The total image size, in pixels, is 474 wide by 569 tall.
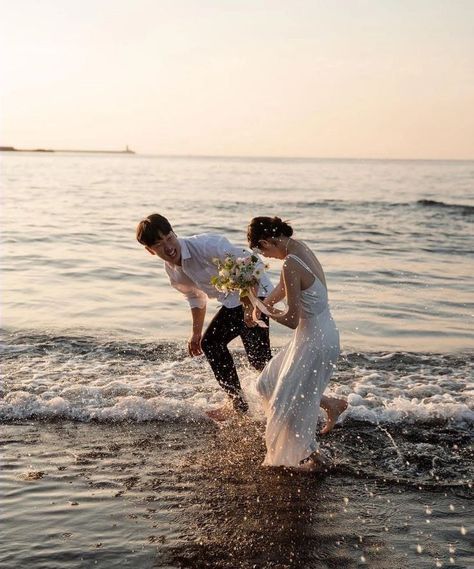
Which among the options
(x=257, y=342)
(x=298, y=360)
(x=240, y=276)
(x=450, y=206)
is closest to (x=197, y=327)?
(x=257, y=342)

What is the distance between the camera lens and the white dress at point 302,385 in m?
6.07

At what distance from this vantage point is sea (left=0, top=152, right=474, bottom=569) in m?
4.91

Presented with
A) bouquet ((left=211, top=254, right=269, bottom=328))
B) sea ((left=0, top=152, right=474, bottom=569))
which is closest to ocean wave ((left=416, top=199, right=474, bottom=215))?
sea ((left=0, top=152, right=474, bottom=569))

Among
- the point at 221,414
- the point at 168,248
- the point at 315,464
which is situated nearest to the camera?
the point at 315,464

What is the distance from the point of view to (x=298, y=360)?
609 centimetres

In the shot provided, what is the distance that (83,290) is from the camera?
14.4m

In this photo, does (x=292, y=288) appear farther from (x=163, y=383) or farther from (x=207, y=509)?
(x=163, y=383)

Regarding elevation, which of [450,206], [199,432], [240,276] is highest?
[240,276]

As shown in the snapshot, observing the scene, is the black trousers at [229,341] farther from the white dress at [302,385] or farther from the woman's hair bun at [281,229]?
the woman's hair bun at [281,229]

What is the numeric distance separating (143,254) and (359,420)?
40.6ft

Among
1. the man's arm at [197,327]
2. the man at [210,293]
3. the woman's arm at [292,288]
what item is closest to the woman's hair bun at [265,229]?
the woman's arm at [292,288]

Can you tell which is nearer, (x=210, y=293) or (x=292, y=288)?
(x=292, y=288)

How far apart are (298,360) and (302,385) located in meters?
0.20

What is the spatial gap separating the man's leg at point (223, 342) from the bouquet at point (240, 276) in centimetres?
67
